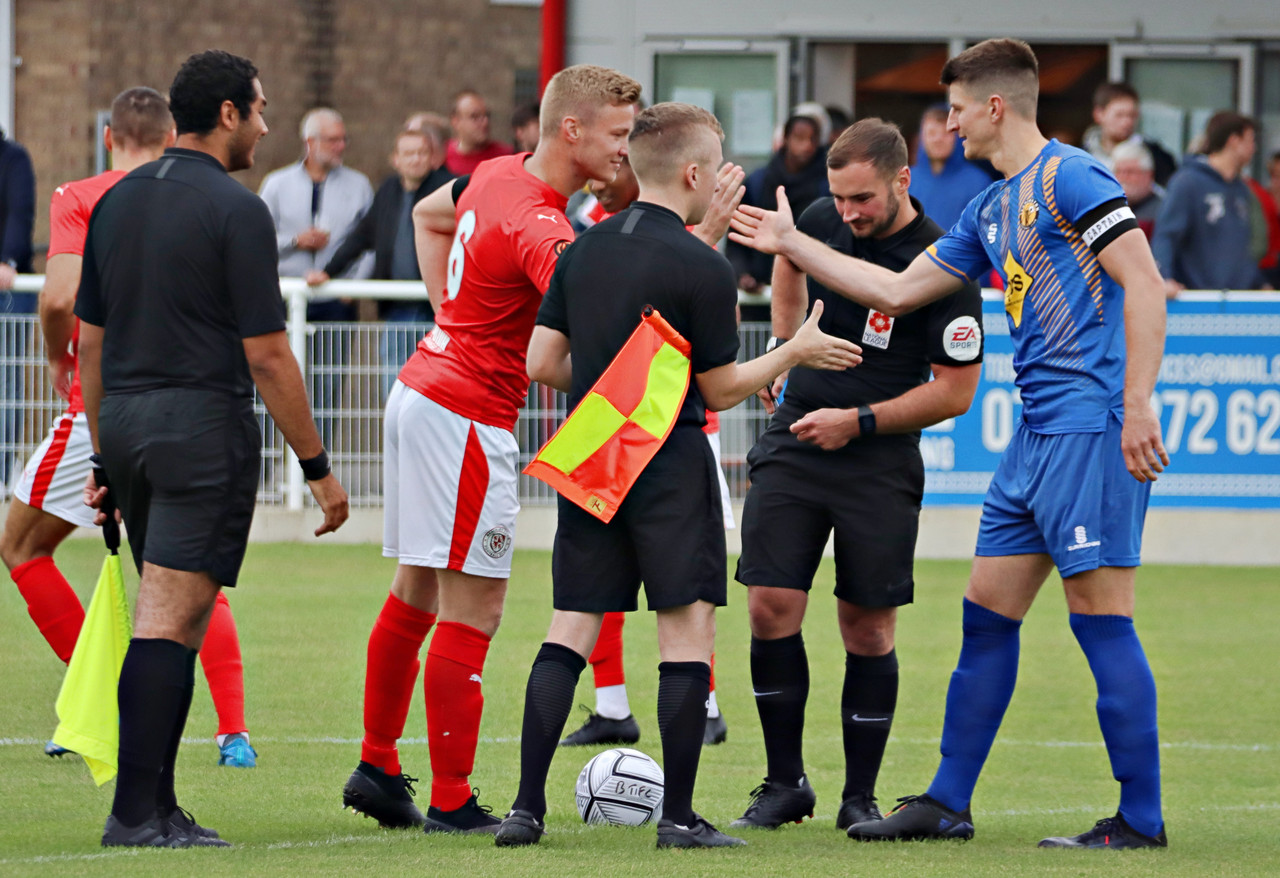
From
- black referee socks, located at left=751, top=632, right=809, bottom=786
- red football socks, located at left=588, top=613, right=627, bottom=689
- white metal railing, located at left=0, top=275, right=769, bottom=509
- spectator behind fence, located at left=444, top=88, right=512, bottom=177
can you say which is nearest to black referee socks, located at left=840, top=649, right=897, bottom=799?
black referee socks, located at left=751, top=632, right=809, bottom=786

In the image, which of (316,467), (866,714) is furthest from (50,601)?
(866,714)

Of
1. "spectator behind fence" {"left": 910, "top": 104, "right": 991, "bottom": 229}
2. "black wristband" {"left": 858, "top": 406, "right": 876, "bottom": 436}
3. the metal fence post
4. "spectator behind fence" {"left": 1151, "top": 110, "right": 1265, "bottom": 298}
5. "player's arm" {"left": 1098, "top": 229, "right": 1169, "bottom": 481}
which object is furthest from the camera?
the metal fence post

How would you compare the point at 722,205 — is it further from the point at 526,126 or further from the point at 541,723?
the point at 526,126

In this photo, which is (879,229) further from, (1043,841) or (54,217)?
(54,217)

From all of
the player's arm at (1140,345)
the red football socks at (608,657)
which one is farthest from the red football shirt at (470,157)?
the player's arm at (1140,345)

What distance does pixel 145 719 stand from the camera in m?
5.11

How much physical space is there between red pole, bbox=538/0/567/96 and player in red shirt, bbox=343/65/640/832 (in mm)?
10589

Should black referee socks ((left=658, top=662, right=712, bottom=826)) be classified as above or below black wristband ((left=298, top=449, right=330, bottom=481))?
below

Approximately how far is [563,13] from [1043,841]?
12195mm

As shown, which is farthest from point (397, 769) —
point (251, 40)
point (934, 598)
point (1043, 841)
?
point (251, 40)

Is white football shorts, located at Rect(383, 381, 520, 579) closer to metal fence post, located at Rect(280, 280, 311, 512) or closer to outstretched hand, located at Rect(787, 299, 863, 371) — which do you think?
outstretched hand, located at Rect(787, 299, 863, 371)

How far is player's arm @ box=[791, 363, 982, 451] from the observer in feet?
19.0

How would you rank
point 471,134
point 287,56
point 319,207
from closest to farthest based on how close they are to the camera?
point 319,207
point 471,134
point 287,56

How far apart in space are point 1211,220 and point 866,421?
7965 mm
